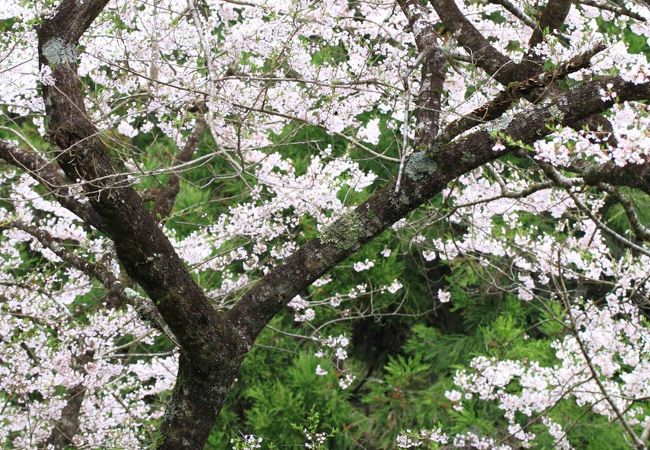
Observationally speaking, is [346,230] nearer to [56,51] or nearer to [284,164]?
[56,51]

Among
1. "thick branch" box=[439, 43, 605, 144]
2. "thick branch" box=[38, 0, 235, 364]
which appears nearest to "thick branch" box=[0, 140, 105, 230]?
"thick branch" box=[38, 0, 235, 364]

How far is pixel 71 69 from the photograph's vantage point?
2527 mm

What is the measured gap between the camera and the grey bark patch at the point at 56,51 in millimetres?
2496

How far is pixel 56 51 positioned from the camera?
252 cm

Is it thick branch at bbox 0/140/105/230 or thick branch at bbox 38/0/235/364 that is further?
thick branch at bbox 0/140/105/230

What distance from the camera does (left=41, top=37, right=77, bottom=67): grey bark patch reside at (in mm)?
2496

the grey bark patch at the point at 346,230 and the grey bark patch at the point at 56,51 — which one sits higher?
the grey bark patch at the point at 56,51

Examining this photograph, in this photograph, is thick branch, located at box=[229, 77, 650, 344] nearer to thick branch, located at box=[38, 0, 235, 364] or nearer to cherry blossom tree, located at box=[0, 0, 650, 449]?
cherry blossom tree, located at box=[0, 0, 650, 449]

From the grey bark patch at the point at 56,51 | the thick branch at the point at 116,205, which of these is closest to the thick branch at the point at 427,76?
the thick branch at the point at 116,205

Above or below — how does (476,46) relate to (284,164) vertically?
below

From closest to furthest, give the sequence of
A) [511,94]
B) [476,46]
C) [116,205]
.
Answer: [116,205] → [511,94] → [476,46]

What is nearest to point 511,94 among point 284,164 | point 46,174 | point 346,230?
point 346,230

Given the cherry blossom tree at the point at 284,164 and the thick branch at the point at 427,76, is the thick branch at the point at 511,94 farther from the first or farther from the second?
the thick branch at the point at 427,76

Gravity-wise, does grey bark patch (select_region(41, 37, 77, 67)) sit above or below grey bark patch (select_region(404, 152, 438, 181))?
above
